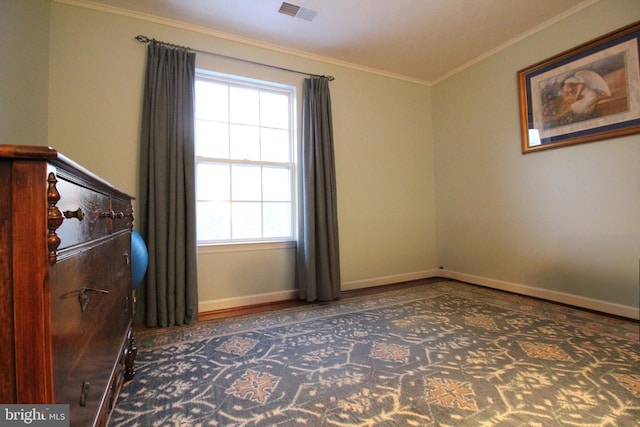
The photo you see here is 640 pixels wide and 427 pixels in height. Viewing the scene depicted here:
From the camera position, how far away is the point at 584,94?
2.38 metres

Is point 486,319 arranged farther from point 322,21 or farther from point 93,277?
point 322,21

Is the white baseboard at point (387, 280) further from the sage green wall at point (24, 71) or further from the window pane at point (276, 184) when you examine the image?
the sage green wall at point (24, 71)

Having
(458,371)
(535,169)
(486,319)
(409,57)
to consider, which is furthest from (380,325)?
(409,57)

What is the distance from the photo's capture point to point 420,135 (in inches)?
146

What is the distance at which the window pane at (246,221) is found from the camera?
2.73 meters

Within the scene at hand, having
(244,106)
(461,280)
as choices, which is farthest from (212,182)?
(461,280)

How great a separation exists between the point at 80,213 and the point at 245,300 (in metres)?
2.20

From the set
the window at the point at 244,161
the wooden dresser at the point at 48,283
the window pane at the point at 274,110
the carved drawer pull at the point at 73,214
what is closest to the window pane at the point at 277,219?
the window at the point at 244,161

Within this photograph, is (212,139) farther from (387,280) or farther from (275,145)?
Result: (387,280)

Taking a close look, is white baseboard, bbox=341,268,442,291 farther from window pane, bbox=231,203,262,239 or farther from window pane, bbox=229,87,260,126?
window pane, bbox=229,87,260,126

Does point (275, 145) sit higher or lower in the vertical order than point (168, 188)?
higher

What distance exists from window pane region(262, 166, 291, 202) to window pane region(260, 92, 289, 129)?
1.58 ft

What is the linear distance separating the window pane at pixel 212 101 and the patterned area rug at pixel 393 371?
74.7 inches

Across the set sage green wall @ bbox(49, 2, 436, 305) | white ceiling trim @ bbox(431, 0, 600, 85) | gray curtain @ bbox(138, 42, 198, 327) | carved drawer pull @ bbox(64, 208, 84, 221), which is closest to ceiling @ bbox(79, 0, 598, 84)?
white ceiling trim @ bbox(431, 0, 600, 85)
